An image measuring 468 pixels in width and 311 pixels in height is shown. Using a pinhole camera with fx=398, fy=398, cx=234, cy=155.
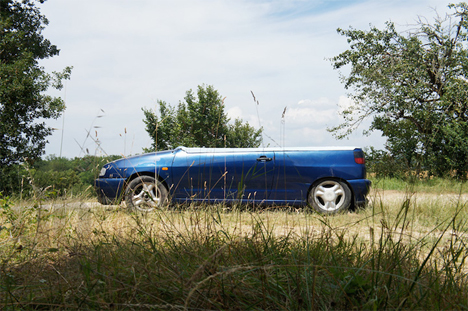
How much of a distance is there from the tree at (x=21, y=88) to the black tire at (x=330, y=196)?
10806 mm

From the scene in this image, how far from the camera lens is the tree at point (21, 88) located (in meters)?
13.9

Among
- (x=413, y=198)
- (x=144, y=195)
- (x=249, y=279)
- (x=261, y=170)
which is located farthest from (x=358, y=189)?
(x=249, y=279)

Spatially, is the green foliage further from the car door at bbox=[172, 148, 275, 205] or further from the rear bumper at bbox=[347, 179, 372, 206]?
the rear bumper at bbox=[347, 179, 372, 206]

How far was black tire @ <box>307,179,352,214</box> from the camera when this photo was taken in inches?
272

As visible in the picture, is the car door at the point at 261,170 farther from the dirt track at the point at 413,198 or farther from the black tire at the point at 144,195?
the dirt track at the point at 413,198

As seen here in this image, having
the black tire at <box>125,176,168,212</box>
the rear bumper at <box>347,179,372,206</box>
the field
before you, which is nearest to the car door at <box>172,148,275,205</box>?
the black tire at <box>125,176,168,212</box>

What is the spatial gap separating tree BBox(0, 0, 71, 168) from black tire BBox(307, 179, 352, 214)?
35.5 ft

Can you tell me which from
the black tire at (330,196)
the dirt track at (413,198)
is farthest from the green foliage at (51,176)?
the black tire at (330,196)

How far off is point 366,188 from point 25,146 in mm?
12833

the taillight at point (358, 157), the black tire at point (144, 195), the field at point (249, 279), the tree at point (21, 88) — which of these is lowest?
the field at point (249, 279)

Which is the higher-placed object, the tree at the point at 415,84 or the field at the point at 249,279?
the tree at the point at 415,84

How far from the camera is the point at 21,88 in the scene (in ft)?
45.2

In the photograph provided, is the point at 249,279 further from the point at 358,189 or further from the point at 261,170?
the point at 358,189

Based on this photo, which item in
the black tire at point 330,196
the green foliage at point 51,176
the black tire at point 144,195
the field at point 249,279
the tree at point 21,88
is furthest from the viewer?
the tree at point 21,88
